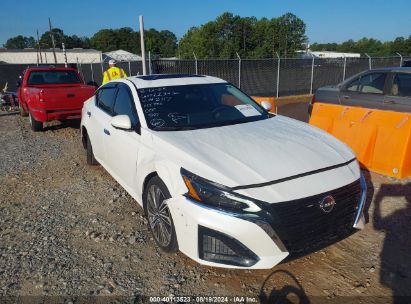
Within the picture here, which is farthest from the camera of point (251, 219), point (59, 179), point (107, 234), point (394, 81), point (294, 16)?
point (294, 16)

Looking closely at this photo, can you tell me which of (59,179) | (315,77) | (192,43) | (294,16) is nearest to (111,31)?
(192,43)

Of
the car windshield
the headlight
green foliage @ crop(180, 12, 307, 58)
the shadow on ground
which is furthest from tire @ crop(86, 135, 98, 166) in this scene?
green foliage @ crop(180, 12, 307, 58)

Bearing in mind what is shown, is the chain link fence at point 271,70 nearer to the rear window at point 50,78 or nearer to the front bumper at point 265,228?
the rear window at point 50,78

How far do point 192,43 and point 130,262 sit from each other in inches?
3257

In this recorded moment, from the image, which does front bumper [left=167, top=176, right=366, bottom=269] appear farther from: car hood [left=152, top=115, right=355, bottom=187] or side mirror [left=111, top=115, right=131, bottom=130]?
side mirror [left=111, top=115, right=131, bottom=130]

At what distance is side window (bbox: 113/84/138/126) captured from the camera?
384cm

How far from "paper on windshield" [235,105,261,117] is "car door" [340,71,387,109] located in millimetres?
3285

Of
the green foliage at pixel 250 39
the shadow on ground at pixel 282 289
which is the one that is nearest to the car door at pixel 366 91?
the shadow on ground at pixel 282 289

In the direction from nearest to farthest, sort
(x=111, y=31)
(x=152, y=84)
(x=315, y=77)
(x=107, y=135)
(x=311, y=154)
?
(x=311, y=154) → (x=152, y=84) → (x=107, y=135) → (x=315, y=77) → (x=111, y=31)

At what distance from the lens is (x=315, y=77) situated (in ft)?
56.4

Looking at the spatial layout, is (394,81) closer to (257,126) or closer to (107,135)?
(257,126)

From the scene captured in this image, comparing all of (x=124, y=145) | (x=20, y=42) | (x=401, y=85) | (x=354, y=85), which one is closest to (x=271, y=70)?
(x=354, y=85)

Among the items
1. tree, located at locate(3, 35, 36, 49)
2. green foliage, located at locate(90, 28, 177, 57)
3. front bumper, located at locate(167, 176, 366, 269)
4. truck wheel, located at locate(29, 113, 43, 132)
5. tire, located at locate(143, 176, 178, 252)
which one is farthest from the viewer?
tree, located at locate(3, 35, 36, 49)

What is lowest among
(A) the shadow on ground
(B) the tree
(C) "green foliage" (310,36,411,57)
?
(A) the shadow on ground
